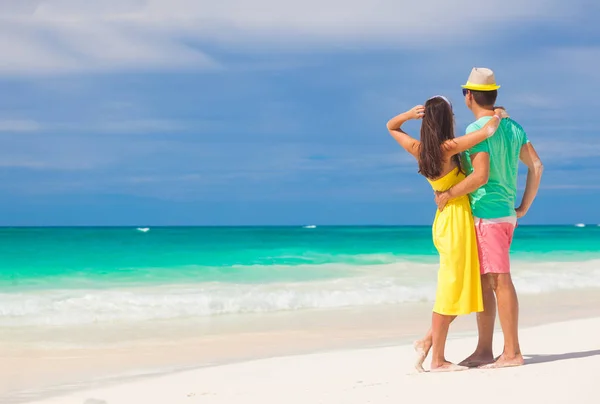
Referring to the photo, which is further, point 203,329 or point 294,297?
point 294,297

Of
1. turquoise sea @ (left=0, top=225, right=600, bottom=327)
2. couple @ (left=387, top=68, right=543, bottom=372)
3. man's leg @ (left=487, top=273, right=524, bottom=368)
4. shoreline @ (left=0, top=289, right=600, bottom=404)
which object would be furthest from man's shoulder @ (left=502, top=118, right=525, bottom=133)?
turquoise sea @ (left=0, top=225, right=600, bottom=327)

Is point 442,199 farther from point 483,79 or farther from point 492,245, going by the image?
point 483,79

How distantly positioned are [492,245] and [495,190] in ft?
0.96

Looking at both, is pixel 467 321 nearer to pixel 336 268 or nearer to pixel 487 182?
pixel 487 182

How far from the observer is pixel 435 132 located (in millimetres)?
3914

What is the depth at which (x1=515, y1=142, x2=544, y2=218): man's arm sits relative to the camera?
4.14 metres

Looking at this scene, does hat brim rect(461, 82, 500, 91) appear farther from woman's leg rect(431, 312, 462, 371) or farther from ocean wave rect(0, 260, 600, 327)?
ocean wave rect(0, 260, 600, 327)

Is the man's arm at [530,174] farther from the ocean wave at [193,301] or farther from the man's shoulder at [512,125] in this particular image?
the ocean wave at [193,301]

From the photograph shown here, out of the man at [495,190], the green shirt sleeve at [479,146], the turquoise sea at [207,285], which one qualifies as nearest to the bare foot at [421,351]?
the man at [495,190]

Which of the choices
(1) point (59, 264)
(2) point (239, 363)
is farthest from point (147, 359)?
(1) point (59, 264)

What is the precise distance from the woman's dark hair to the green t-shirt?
0.43 feet

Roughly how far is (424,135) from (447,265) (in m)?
0.70

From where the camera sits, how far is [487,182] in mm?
3980

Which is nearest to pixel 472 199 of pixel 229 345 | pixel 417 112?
pixel 417 112
